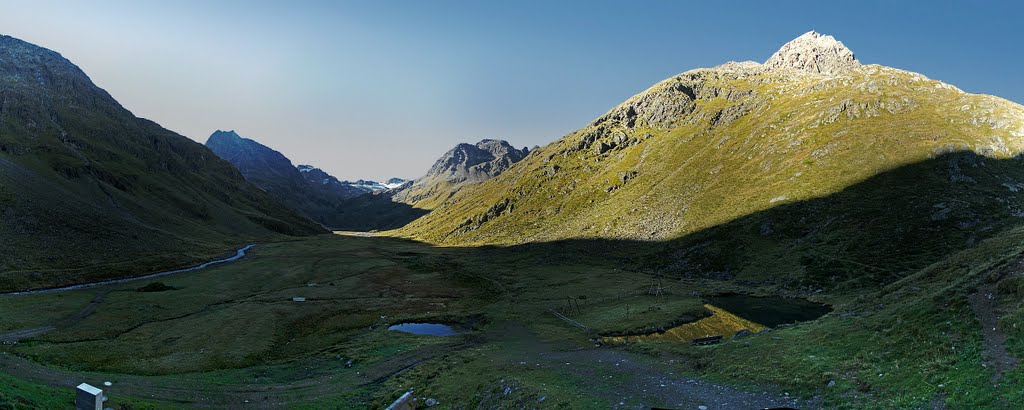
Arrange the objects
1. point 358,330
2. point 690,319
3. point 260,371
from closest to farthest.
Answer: point 260,371 → point 690,319 → point 358,330

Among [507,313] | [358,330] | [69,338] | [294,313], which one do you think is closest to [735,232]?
[507,313]

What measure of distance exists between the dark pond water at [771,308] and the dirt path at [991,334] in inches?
1158

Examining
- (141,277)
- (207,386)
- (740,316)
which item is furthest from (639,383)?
(141,277)

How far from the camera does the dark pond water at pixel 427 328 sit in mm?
64125

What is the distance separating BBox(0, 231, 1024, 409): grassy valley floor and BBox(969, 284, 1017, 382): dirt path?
0.23m

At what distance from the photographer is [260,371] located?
4544 cm

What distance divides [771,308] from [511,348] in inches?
1708

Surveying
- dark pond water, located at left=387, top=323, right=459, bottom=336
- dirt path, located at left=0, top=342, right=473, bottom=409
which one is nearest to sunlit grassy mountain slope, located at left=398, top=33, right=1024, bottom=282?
dark pond water, located at left=387, top=323, right=459, bottom=336

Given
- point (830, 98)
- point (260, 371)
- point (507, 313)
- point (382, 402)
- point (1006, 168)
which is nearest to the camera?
point (382, 402)

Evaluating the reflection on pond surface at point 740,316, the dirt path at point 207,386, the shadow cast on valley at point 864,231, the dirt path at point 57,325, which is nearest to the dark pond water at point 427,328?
the dirt path at point 207,386

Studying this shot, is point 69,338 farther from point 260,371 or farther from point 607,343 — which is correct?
point 607,343

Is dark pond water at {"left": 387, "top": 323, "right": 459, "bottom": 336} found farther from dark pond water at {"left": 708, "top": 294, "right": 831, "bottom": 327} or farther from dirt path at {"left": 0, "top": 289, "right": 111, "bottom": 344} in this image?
dirt path at {"left": 0, "top": 289, "right": 111, "bottom": 344}

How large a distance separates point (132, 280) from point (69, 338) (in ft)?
215

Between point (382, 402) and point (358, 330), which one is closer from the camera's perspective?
point (382, 402)
